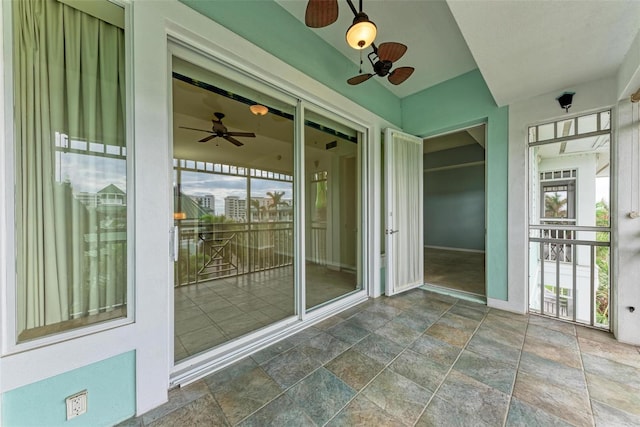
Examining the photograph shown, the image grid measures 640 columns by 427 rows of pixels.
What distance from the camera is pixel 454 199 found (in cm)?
756

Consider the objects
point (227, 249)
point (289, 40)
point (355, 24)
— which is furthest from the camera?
point (227, 249)

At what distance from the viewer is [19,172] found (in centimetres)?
115

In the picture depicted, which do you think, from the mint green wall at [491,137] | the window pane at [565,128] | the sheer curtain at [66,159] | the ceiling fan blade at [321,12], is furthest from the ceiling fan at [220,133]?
the window pane at [565,128]

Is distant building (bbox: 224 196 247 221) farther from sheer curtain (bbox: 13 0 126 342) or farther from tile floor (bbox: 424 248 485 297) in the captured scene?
tile floor (bbox: 424 248 485 297)

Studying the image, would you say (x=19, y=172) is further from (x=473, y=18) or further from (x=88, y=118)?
(x=473, y=18)

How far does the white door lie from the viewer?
3312 millimetres

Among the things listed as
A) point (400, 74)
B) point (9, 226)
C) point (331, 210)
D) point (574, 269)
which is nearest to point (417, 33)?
point (400, 74)

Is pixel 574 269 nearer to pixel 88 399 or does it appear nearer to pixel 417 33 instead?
pixel 417 33

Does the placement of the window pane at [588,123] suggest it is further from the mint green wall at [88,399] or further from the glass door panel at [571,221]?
the mint green wall at [88,399]

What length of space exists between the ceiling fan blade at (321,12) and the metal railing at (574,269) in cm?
327

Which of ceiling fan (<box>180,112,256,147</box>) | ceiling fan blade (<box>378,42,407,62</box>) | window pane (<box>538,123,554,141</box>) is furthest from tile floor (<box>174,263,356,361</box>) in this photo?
window pane (<box>538,123,554,141</box>)

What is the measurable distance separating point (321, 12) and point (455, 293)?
383cm

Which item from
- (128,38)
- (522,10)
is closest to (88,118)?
(128,38)

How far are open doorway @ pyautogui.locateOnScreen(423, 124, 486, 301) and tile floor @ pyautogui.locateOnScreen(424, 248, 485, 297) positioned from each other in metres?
0.03
